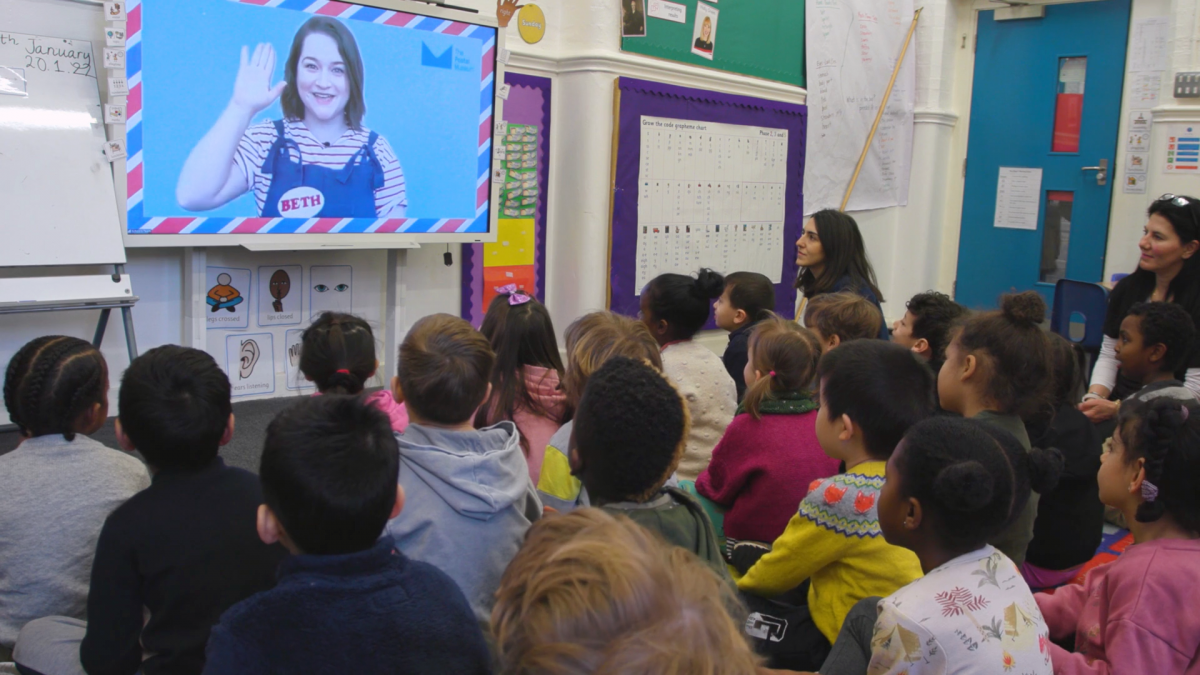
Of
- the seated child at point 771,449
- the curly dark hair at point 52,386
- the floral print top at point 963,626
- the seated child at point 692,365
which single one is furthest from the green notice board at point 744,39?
the floral print top at point 963,626

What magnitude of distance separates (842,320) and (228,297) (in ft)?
7.52

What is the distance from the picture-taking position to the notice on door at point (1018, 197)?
5445 millimetres

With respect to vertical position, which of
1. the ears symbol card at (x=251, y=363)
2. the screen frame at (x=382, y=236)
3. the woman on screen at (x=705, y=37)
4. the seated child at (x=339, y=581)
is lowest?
the ears symbol card at (x=251, y=363)

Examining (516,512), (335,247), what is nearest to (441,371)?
(516,512)

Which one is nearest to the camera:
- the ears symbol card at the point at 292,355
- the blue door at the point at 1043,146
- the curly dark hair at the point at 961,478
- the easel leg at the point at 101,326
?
the curly dark hair at the point at 961,478

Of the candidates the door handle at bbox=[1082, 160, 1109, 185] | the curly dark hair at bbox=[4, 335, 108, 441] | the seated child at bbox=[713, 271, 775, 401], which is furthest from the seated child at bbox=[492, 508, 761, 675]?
the door handle at bbox=[1082, 160, 1109, 185]

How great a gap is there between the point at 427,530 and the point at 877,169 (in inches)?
193

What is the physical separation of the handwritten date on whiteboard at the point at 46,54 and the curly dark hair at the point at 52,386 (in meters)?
1.85

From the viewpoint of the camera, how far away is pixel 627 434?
1.25 meters

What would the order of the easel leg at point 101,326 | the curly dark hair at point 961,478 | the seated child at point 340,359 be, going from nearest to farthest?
the curly dark hair at point 961,478 < the seated child at point 340,359 < the easel leg at point 101,326

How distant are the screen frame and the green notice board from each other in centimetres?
74

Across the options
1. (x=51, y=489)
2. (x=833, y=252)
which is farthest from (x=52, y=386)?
(x=833, y=252)

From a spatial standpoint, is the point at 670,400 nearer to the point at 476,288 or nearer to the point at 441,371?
the point at 441,371

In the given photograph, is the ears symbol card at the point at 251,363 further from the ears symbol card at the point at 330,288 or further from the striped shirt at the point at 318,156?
the striped shirt at the point at 318,156
